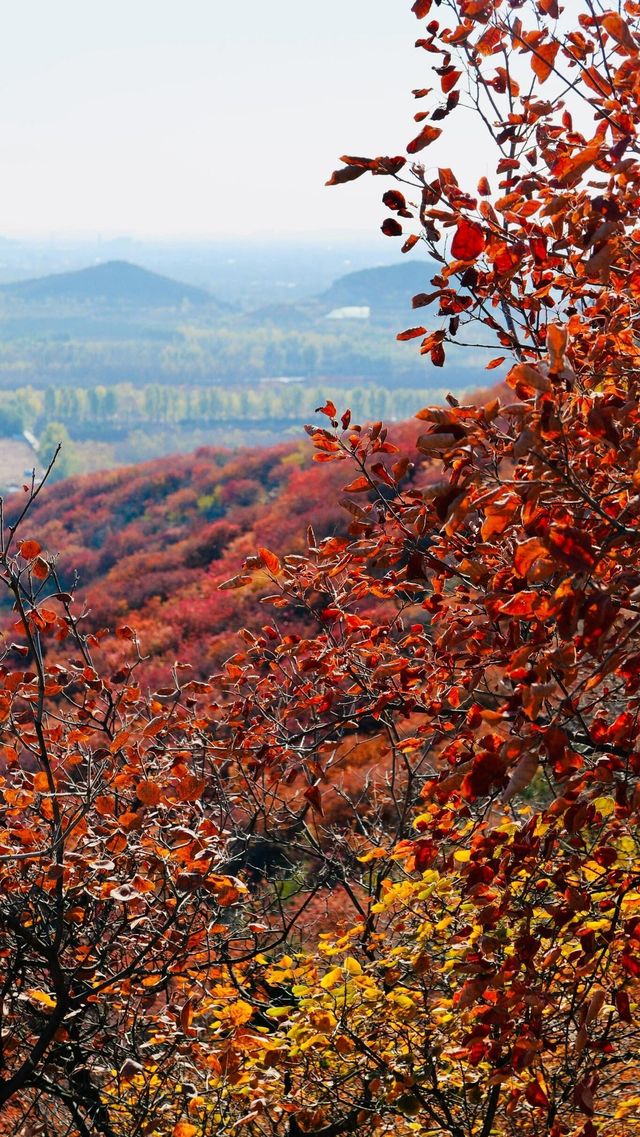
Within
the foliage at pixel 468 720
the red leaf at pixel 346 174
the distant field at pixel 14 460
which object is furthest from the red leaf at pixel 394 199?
the distant field at pixel 14 460

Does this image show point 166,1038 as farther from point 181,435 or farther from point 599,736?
point 181,435

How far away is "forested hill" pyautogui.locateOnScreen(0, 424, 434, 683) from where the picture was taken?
24078 mm

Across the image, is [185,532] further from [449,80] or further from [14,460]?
[14,460]

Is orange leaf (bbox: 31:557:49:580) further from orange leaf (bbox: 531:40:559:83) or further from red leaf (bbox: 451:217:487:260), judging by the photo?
orange leaf (bbox: 531:40:559:83)

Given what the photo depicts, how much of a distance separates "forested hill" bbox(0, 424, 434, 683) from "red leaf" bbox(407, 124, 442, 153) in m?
8.19

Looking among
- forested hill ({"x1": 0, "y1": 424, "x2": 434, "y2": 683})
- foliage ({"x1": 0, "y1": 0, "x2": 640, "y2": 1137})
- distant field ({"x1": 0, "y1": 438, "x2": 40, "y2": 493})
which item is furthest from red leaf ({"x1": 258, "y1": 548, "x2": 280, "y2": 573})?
distant field ({"x1": 0, "y1": 438, "x2": 40, "y2": 493})

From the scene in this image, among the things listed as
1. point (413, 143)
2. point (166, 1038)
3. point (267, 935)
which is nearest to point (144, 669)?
point (267, 935)

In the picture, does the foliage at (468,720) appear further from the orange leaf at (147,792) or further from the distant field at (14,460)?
the distant field at (14,460)

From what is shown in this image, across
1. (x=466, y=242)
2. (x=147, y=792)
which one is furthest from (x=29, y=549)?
(x=466, y=242)

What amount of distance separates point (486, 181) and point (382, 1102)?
3.05 meters

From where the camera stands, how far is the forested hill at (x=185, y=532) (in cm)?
2408

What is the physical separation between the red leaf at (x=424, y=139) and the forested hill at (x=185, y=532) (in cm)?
819

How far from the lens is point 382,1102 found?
350cm

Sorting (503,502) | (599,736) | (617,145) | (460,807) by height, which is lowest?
(460,807)
